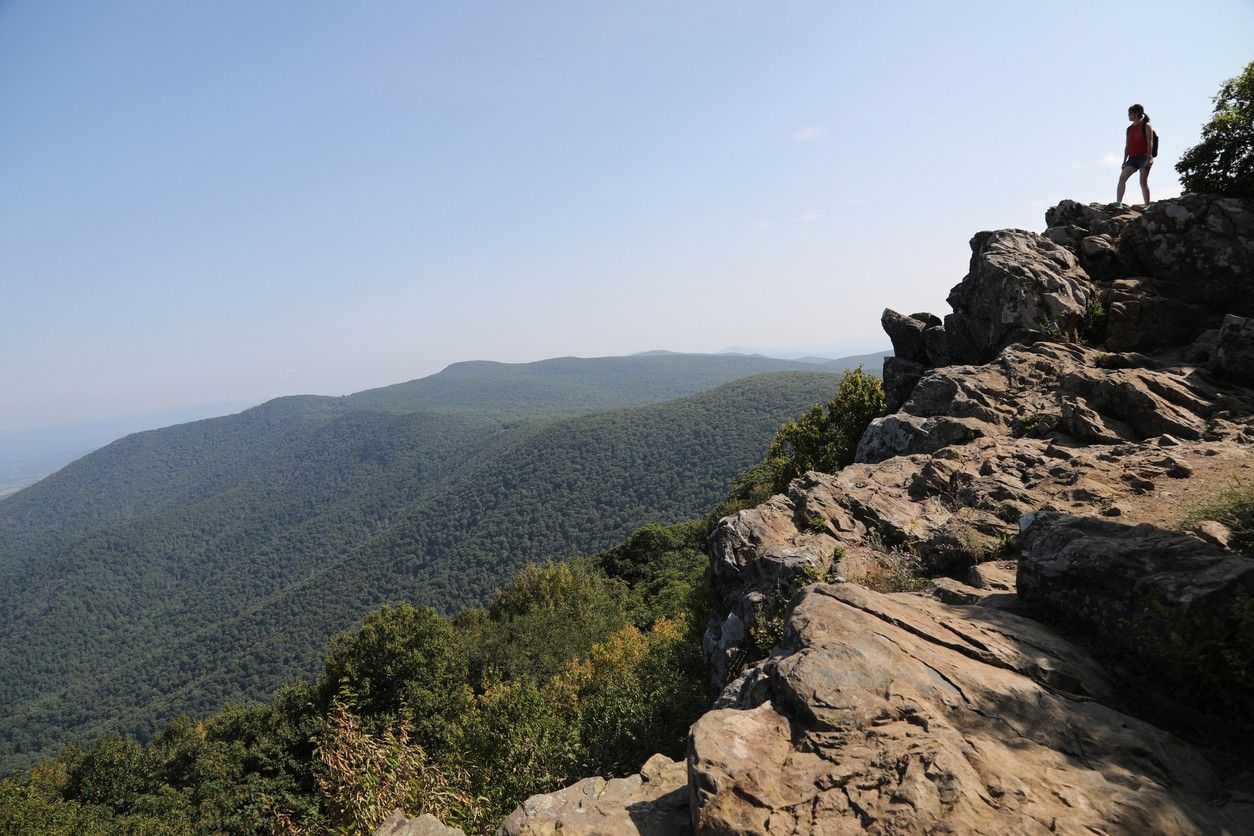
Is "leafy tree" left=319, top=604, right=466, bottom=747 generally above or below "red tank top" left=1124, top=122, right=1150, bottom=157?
below

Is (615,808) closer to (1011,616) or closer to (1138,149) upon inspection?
(1011,616)

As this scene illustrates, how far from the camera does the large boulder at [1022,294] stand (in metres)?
19.9

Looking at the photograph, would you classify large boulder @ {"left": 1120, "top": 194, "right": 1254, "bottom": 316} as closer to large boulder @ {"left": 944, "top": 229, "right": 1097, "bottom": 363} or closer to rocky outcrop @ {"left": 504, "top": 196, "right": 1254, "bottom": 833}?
rocky outcrop @ {"left": 504, "top": 196, "right": 1254, "bottom": 833}

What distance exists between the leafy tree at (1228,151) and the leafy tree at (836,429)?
1306 centimetres

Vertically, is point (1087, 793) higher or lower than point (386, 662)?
higher

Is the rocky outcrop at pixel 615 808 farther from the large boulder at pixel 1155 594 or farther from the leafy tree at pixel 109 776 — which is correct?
the leafy tree at pixel 109 776

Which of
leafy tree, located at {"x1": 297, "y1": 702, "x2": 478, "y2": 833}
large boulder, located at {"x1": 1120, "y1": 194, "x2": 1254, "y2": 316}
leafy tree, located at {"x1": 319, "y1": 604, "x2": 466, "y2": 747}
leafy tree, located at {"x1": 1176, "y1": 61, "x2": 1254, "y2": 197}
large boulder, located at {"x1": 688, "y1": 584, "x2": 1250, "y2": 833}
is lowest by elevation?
leafy tree, located at {"x1": 319, "y1": 604, "x2": 466, "y2": 747}

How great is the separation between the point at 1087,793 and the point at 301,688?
135 feet

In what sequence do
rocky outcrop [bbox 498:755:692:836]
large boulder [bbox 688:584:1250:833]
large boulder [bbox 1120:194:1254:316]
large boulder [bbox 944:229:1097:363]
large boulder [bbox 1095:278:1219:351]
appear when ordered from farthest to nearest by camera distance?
large boulder [bbox 944:229:1097:363]
large boulder [bbox 1095:278:1219:351]
large boulder [bbox 1120:194:1254:316]
rocky outcrop [bbox 498:755:692:836]
large boulder [bbox 688:584:1250:833]

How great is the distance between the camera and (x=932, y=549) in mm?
11906

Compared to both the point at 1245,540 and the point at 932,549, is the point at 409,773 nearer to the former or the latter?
the point at 932,549

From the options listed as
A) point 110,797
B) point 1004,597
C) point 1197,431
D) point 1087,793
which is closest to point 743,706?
point 1087,793

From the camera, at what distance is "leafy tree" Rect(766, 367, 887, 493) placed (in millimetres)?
28000

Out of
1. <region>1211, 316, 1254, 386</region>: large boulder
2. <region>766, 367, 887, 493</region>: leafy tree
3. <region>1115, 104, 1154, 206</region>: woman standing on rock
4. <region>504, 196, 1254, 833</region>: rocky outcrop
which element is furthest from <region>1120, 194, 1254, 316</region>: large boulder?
<region>766, 367, 887, 493</region>: leafy tree
